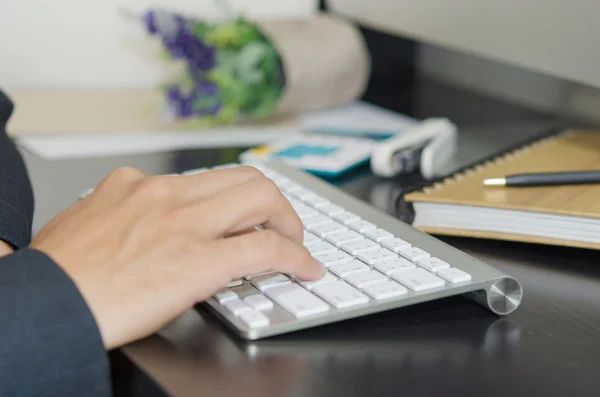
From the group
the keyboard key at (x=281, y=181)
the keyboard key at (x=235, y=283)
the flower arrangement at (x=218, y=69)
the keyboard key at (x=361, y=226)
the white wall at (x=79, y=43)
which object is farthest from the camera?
the white wall at (x=79, y=43)

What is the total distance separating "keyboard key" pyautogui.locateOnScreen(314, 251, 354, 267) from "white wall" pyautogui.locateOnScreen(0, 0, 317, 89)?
2.87ft

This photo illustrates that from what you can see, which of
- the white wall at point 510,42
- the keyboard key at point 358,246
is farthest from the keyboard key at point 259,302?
the white wall at point 510,42

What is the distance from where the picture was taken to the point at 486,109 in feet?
4.25

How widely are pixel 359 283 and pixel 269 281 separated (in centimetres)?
7

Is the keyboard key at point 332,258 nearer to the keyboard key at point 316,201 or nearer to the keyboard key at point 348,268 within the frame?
the keyboard key at point 348,268

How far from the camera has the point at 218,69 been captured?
1235mm

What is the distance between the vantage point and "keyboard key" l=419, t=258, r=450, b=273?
2.08 feet

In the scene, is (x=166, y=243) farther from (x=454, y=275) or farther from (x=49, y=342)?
(x=454, y=275)

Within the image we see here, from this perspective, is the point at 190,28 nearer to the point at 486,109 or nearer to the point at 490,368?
the point at 486,109

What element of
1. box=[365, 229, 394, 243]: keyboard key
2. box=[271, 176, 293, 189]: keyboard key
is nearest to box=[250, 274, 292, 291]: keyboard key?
box=[365, 229, 394, 243]: keyboard key

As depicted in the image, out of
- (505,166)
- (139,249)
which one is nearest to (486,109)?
(505,166)

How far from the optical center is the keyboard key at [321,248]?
2.21 feet

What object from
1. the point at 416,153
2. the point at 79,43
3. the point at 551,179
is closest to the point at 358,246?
the point at 551,179

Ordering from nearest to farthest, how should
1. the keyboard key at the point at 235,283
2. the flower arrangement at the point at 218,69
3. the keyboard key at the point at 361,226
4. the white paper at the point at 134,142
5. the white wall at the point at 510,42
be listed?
the keyboard key at the point at 235,283 < the keyboard key at the point at 361,226 < the white wall at the point at 510,42 < the white paper at the point at 134,142 < the flower arrangement at the point at 218,69
